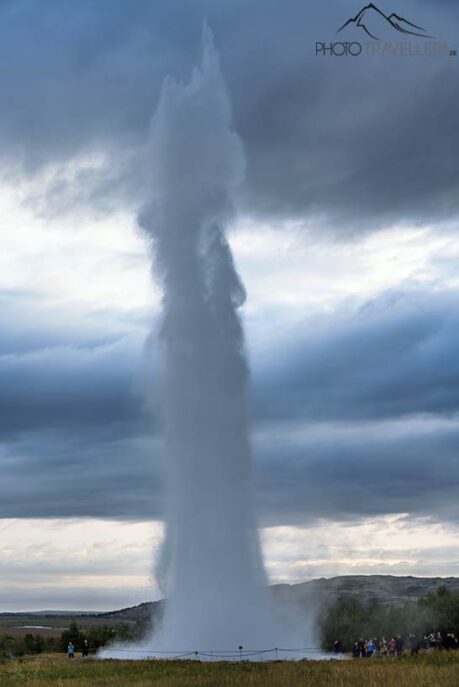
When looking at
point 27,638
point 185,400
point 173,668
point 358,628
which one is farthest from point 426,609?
point 173,668

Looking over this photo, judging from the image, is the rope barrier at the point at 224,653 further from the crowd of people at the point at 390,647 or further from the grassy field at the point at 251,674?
the crowd of people at the point at 390,647

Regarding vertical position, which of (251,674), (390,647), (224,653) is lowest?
(390,647)

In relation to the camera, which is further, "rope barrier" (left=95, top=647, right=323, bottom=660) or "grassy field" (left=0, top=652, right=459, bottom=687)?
"rope barrier" (left=95, top=647, right=323, bottom=660)

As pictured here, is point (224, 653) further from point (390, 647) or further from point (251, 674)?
point (390, 647)

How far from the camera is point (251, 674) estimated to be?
105 ft

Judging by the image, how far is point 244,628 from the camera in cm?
4278

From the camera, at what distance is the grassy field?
1142 inches

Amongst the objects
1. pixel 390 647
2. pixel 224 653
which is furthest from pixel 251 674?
pixel 390 647

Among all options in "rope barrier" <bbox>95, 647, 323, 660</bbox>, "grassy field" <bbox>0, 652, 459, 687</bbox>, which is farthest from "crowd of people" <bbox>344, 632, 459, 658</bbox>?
"grassy field" <bbox>0, 652, 459, 687</bbox>

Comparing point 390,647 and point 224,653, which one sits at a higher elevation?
point 224,653

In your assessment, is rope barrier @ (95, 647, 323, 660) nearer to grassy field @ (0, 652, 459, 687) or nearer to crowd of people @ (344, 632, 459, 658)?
grassy field @ (0, 652, 459, 687)

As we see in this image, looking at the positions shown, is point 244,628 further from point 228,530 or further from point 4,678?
point 4,678

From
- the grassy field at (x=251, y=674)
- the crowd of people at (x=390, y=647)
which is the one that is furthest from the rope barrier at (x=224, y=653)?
the crowd of people at (x=390, y=647)

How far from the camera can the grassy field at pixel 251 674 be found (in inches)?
1142
